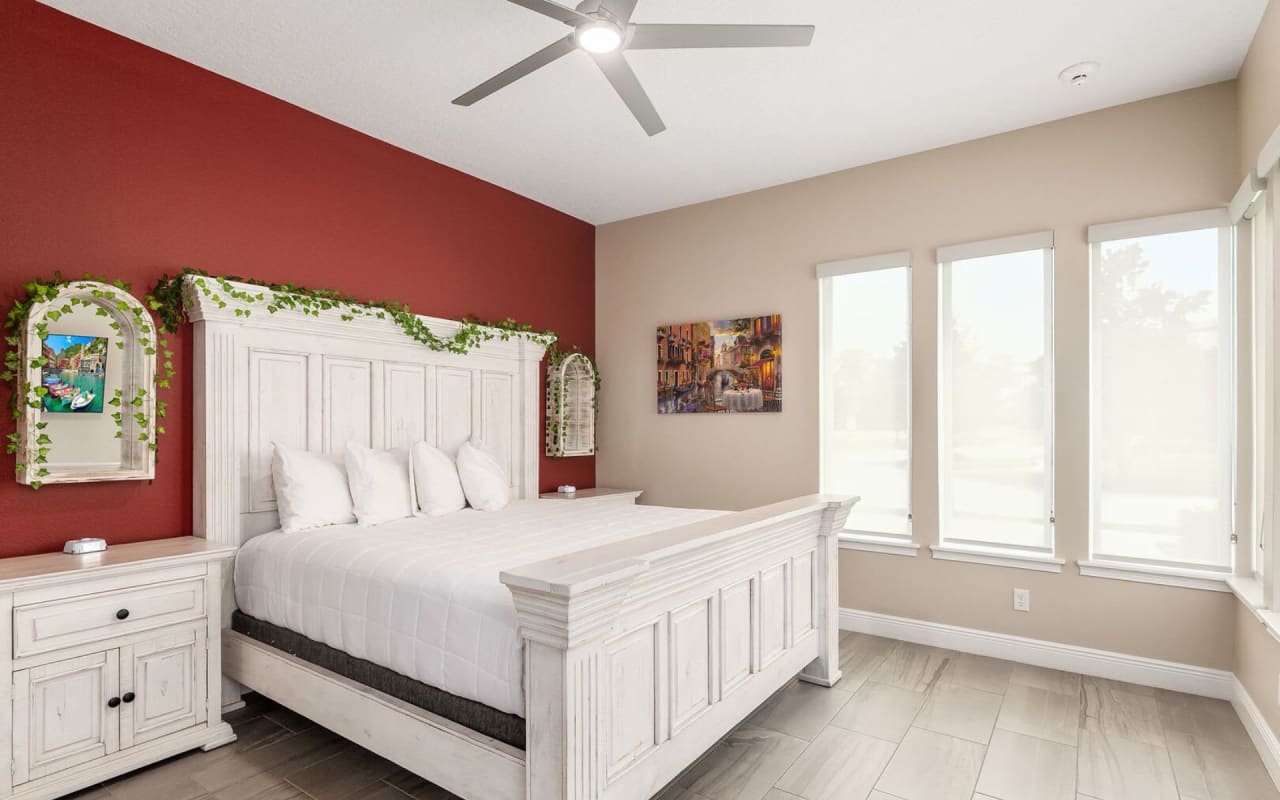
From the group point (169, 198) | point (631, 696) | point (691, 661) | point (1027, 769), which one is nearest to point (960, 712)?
point (1027, 769)

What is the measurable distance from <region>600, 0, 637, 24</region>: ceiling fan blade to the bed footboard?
1657mm

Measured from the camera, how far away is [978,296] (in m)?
3.72

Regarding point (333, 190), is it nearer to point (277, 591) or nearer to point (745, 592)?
point (277, 591)

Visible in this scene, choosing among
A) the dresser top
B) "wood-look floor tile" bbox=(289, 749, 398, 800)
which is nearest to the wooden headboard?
the dresser top

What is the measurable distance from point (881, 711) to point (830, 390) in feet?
6.53

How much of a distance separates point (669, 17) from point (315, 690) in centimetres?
289

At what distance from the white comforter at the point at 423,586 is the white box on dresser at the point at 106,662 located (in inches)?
10.5

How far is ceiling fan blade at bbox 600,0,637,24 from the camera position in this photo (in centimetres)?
204

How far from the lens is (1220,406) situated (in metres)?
3.06

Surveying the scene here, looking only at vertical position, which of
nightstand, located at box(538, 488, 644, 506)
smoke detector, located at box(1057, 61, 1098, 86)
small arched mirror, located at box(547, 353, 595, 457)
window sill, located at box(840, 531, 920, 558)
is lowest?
window sill, located at box(840, 531, 920, 558)

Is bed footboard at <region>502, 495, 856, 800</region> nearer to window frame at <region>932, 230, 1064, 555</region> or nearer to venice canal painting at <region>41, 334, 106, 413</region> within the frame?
window frame at <region>932, 230, 1064, 555</region>

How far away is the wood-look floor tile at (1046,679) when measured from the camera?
3.14 metres

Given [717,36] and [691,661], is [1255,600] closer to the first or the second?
[691,661]

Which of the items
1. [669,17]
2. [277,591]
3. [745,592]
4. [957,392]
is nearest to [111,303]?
[277,591]
